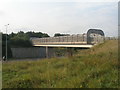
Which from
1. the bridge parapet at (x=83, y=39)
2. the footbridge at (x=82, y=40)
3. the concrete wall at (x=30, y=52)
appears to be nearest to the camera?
the bridge parapet at (x=83, y=39)

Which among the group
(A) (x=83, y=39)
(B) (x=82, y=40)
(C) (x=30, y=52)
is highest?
(A) (x=83, y=39)

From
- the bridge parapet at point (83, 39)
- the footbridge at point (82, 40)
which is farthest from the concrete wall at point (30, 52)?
the bridge parapet at point (83, 39)

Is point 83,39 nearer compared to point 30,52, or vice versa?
point 83,39

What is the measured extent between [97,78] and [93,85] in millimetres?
700

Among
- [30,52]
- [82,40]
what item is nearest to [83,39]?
[82,40]

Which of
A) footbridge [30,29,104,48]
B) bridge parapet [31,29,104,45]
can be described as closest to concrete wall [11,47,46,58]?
footbridge [30,29,104,48]

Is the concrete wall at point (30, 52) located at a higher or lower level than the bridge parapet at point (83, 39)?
lower

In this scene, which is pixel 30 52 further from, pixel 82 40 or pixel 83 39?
pixel 83 39

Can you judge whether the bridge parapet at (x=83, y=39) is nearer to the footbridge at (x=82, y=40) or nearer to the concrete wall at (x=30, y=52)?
the footbridge at (x=82, y=40)

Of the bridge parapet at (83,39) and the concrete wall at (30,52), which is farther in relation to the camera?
the concrete wall at (30,52)

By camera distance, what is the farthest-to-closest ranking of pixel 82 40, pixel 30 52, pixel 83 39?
1. pixel 30 52
2. pixel 82 40
3. pixel 83 39

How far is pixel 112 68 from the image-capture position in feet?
22.5

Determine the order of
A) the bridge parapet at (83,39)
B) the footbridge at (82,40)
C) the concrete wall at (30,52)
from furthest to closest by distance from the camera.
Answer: the concrete wall at (30,52)
the footbridge at (82,40)
the bridge parapet at (83,39)

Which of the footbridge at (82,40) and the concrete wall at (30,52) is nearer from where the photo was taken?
the footbridge at (82,40)
